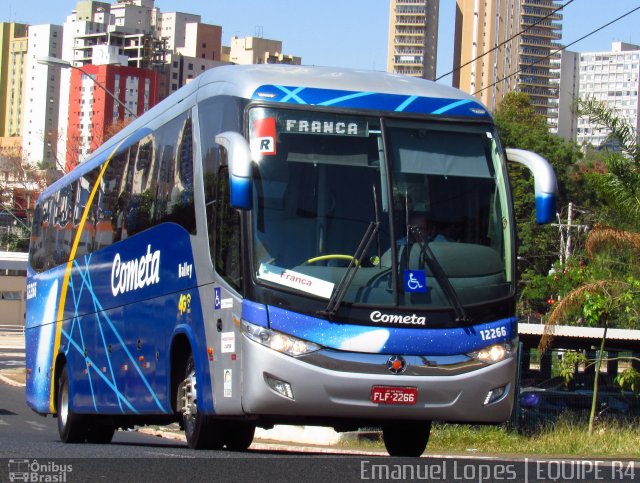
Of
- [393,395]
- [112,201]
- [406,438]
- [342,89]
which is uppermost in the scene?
[342,89]

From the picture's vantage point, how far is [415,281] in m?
10.2

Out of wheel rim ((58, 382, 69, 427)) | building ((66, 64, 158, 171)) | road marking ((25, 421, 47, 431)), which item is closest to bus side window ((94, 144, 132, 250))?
wheel rim ((58, 382, 69, 427))

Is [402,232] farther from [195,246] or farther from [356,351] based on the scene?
[195,246]

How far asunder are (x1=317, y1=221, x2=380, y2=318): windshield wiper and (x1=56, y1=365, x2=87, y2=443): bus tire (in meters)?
7.86

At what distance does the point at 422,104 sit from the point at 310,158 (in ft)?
4.15

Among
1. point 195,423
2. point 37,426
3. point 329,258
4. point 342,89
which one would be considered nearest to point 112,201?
point 195,423

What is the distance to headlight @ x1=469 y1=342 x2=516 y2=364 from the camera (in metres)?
10.4

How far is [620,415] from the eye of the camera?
25859 mm

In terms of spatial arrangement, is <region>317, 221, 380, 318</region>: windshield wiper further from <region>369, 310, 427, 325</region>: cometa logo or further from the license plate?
the license plate

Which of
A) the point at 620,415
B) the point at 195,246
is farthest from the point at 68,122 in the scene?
the point at 195,246

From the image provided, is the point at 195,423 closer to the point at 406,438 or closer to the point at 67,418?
the point at 406,438

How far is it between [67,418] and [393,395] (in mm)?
8283

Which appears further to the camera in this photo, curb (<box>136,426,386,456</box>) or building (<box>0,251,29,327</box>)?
building (<box>0,251,29,327</box>)

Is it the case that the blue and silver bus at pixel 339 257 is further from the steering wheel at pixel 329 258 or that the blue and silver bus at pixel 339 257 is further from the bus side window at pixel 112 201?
the bus side window at pixel 112 201
